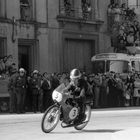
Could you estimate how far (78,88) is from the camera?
15320 mm

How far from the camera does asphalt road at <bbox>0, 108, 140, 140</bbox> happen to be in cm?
1369

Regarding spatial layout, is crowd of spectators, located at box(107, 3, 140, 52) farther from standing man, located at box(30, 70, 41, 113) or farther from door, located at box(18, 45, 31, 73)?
standing man, located at box(30, 70, 41, 113)

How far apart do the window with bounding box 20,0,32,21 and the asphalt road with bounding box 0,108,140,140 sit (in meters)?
11.3

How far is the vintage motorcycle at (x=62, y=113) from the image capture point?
14758 millimetres

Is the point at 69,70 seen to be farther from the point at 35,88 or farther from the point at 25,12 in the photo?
the point at 35,88

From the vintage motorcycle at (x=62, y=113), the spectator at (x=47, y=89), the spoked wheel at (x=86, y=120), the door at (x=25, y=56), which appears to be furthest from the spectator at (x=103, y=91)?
the vintage motorcycle at (x=62, y=113)

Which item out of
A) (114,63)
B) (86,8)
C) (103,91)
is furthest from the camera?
(86,8)

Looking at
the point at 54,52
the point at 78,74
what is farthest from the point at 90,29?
the point at 78,74

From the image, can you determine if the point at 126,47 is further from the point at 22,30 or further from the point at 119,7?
the point at 22,30

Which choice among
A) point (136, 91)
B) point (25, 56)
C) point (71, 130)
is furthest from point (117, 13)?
point (71, 130)

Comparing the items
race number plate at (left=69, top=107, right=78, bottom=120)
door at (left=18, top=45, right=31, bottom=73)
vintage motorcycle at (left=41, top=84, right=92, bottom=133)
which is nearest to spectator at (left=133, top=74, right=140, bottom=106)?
door at (left=18, top=45, right=31, bottom=73)

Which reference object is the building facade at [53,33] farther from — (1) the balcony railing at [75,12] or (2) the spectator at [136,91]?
(2) the spectator at [136,91]

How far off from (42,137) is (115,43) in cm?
2445

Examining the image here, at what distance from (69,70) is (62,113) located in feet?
63.2
